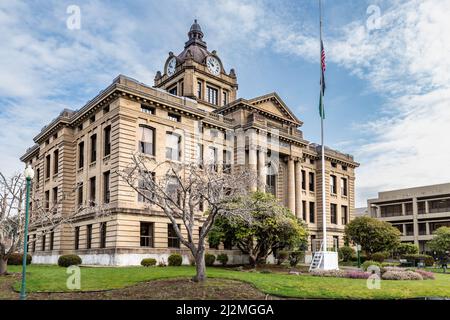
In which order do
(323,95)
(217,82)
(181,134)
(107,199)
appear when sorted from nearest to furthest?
(323,95)
(107,199)
(181,134)
(217,82)

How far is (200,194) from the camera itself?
934 inches

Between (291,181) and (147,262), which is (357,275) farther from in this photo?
(291,181)

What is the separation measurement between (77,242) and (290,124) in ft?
97.2

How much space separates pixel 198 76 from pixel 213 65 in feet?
13.6

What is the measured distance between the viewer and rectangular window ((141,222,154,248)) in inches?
1596

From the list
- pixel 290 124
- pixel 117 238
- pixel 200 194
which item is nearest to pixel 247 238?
pixel 117 238

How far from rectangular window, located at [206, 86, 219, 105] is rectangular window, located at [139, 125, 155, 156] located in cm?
2312

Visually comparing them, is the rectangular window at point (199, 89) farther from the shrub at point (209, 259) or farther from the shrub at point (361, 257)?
the shrub at point (361, 257)

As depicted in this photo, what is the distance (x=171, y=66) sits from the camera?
66.4 metres

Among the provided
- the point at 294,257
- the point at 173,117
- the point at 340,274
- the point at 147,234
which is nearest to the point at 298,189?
the point at 294,257

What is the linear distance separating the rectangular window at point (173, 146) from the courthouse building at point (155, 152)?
95 mm

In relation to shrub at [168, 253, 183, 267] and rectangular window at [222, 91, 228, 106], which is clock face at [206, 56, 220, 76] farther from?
shrub at [168, 253, 183, 267]

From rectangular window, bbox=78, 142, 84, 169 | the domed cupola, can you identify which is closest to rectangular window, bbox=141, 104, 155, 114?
rectangular window, bbox=78, 142, 84, 169
